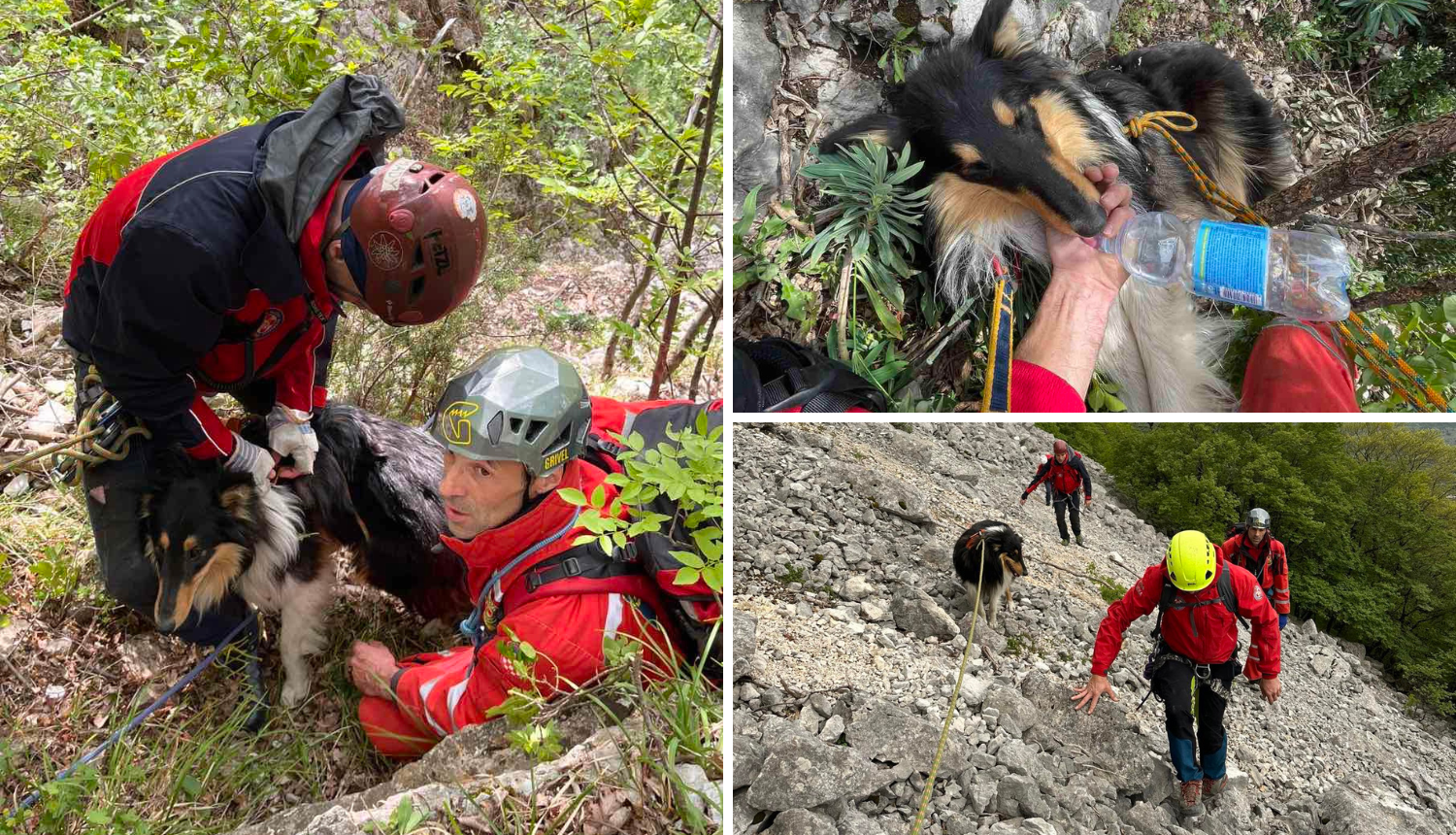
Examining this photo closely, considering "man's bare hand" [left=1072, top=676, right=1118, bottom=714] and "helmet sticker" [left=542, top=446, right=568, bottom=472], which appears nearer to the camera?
"helmet sticker" [left=542, top=446, right=568, bottom=472]

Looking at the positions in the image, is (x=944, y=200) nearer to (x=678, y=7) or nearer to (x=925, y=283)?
(x=925, y=283)

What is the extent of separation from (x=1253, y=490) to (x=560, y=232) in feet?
22.0

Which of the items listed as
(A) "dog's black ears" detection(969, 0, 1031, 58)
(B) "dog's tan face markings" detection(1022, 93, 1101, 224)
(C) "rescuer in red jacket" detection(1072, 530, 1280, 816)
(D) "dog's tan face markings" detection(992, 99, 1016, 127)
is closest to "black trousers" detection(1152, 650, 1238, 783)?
(C) "rescuer in red jacket" detection(1072, 530, 1280, 816)

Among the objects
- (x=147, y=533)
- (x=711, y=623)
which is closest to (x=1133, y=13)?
(x=711, y=623)

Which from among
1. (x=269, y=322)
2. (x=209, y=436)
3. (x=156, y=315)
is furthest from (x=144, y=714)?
(x=156, y=315)

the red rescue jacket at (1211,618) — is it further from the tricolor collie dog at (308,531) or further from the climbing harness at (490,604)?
the tricolor collie dog at (308,531)

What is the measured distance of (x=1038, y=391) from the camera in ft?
9.49

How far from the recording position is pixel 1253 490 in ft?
10.6

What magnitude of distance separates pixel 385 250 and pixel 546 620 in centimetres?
132

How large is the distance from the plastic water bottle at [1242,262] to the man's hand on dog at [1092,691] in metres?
1.42

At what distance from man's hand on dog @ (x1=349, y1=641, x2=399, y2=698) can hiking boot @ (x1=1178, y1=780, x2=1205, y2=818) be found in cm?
312

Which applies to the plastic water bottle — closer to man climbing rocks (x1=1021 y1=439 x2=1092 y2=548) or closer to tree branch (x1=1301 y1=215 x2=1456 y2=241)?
tree branch (x1=1301 y1=215 x2=1456 y2=241)

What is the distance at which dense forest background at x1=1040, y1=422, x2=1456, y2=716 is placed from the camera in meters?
2.92

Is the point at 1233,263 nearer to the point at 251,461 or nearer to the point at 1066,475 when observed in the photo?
the point at 1066,475
